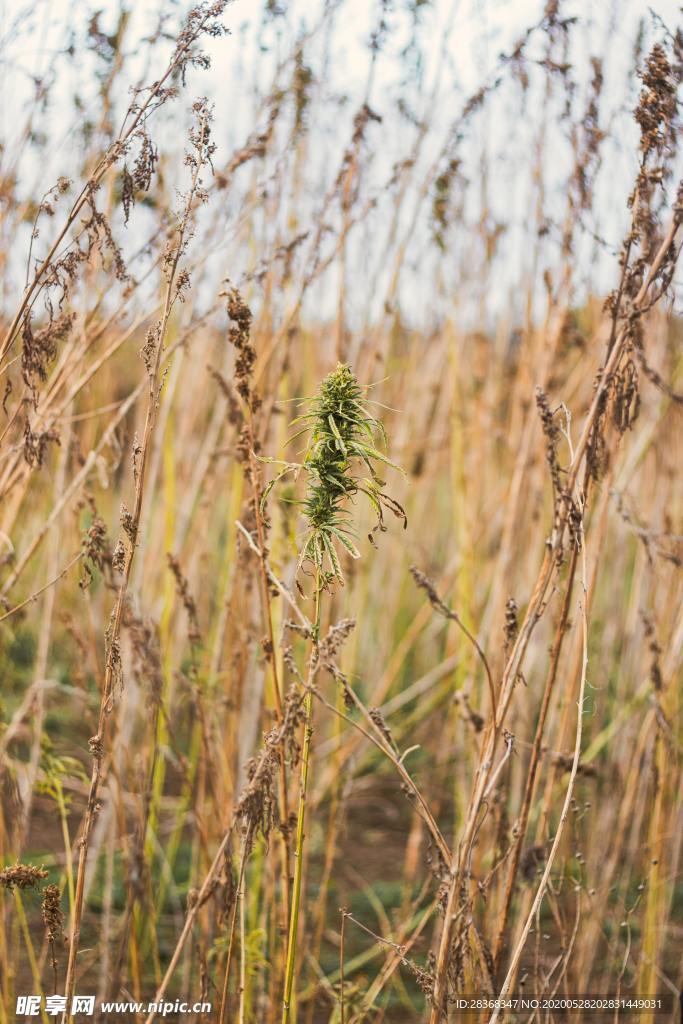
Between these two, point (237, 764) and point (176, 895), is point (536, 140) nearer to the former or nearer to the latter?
point (237, 764)

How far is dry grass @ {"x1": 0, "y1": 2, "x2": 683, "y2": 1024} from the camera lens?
0.96m

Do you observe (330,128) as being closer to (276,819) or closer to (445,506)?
(276,819)

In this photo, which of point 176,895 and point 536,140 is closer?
point 536,140

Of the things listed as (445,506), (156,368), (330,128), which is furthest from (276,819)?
(445,506)

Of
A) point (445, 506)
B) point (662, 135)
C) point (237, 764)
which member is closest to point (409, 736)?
point (237, 764)

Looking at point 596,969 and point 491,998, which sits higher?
point 491,998

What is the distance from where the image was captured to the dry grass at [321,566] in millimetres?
965

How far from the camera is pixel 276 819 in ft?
3.12

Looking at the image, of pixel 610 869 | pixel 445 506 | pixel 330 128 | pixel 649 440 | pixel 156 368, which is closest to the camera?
pixel 156 368

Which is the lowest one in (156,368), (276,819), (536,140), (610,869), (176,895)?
(176,895)

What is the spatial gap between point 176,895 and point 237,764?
0.53 meters

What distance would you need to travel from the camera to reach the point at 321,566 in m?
0.79

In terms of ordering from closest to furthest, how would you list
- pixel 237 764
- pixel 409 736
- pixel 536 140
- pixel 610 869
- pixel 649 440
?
pixel 610 869, pixel 237 764, pixel 536 140, pixel 649 440, pixel 409 736

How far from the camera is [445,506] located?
4727mm
